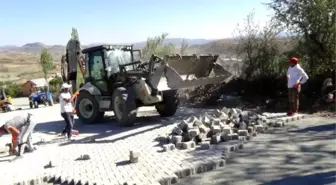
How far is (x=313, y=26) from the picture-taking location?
13.9 meters

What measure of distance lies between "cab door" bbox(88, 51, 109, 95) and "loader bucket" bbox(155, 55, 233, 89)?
8.46 feet

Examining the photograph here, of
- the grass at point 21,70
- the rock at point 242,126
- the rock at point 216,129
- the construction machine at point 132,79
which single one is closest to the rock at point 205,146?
the rock at point 216,129

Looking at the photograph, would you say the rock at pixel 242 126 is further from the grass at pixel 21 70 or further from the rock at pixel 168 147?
the grass at pixel 21 70

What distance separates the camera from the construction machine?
11250 mm

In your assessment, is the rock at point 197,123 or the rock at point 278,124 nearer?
the rock at point 197,123

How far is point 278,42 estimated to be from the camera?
1550 centimetres

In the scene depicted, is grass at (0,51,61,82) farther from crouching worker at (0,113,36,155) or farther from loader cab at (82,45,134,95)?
crouching worker at (0,113,36,155)

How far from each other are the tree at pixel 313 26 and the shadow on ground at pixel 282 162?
5.39m

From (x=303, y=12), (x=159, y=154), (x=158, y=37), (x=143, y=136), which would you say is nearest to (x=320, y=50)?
(x=303, y=12)

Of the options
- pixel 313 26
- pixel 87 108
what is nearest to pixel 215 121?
pixel 87 108

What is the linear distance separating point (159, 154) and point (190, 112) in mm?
6323

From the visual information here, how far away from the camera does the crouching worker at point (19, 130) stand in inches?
357

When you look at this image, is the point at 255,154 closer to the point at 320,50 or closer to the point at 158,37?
the point at 320,50

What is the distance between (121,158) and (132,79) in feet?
15.0
